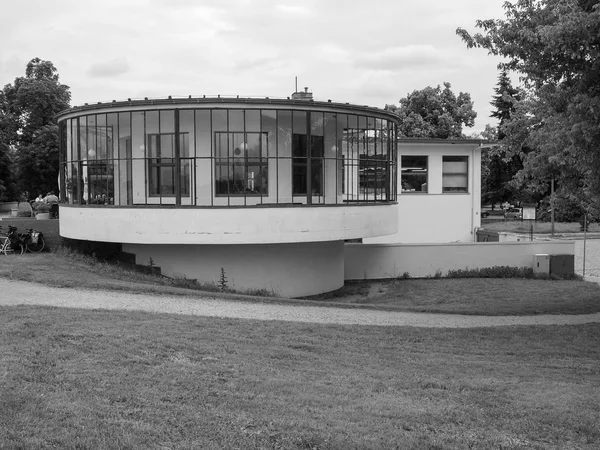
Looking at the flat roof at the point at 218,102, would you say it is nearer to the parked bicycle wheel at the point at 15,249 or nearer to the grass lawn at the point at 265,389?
the parked bicycle wheel at the point at 15,249

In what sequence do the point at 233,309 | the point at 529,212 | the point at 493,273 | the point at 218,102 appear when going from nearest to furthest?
1. the point at 233,309
2. the point at 218,102
3. the point at 493,273
4. the point at 529,212

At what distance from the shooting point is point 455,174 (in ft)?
104

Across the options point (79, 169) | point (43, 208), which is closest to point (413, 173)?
point (43, 208)

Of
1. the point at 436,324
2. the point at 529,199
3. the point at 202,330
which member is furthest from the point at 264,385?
the point at 529,199

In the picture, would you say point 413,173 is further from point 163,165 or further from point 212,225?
point 212,225

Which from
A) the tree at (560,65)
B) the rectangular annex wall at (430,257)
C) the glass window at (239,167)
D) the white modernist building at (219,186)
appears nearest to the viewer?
the tree at (560,65)

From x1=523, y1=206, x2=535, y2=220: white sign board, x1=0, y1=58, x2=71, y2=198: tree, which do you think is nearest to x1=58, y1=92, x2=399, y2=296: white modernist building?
x1=523, y1=206, x2=535, y2=220: white sign board

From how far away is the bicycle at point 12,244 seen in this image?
19734 millimetres

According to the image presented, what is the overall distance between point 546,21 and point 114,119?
12.7m

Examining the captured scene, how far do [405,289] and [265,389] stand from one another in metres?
16.2

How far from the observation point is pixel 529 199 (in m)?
62.4

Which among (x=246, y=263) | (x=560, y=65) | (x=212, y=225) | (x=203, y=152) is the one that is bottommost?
(x=246, y=263)

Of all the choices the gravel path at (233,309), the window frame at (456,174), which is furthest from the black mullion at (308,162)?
the window frame at (456,174)

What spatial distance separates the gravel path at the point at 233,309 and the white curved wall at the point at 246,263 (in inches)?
180
